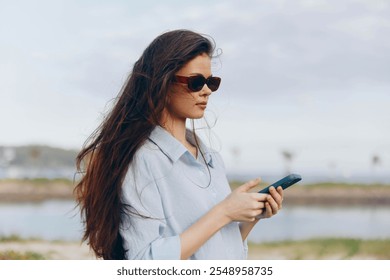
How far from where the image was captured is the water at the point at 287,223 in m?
9.48

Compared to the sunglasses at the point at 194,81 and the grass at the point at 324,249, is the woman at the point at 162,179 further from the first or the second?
the grass at the point at 324,249

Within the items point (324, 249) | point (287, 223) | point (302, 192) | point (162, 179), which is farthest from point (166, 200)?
point (302, 192)

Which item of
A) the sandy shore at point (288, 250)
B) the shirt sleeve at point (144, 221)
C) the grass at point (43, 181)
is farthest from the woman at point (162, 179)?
the grass at point (43, 181)

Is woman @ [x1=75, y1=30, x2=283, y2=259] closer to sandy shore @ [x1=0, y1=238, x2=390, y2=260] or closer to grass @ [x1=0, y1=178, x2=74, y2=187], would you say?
sandy shore @ [x1=0, y1=238, x2=390, y2=260]

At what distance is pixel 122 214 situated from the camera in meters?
1.67

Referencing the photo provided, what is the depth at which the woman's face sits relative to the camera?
1.73 m

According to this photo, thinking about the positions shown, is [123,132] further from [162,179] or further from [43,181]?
[43,181]

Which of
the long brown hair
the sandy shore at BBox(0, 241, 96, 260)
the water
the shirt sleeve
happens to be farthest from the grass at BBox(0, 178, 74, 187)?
the shirt sleeve

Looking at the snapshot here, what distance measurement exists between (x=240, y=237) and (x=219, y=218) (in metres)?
0.22

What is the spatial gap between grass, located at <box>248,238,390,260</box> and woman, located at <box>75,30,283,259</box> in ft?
21.3

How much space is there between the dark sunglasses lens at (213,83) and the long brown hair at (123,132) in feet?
0.23
